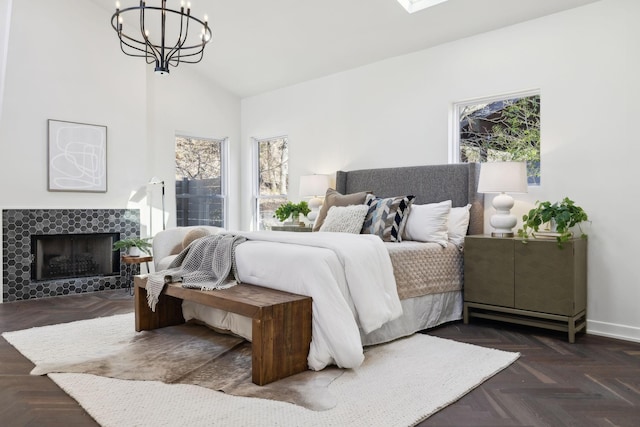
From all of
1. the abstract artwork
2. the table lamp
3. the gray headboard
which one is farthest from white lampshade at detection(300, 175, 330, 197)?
the abstract artwork

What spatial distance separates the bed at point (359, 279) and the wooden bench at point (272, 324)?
0.23ft

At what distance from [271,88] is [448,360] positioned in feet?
15.1

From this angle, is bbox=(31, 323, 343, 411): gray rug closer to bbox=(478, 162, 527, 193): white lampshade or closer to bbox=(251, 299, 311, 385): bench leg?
bbox=(251, 299, 311, 385): bench leg

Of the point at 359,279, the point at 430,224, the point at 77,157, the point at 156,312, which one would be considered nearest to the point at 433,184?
the point at 430,224

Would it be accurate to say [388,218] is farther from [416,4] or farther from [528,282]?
[416,4]

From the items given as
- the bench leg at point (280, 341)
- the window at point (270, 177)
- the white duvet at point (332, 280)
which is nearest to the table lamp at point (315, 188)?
the window at point (270, 177)

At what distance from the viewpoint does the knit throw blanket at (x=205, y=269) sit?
9.89 ft

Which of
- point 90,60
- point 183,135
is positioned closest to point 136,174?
point 183,135

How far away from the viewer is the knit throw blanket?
301 centimetres

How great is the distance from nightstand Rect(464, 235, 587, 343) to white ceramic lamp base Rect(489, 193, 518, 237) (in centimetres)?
15

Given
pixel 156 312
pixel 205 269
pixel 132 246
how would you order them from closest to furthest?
pixel 205 269
pixel 156 312
pixel 132 246

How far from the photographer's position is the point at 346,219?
3.94 meters

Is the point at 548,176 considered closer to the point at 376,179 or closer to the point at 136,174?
the point at 376,179

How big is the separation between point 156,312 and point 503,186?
2847 mm
